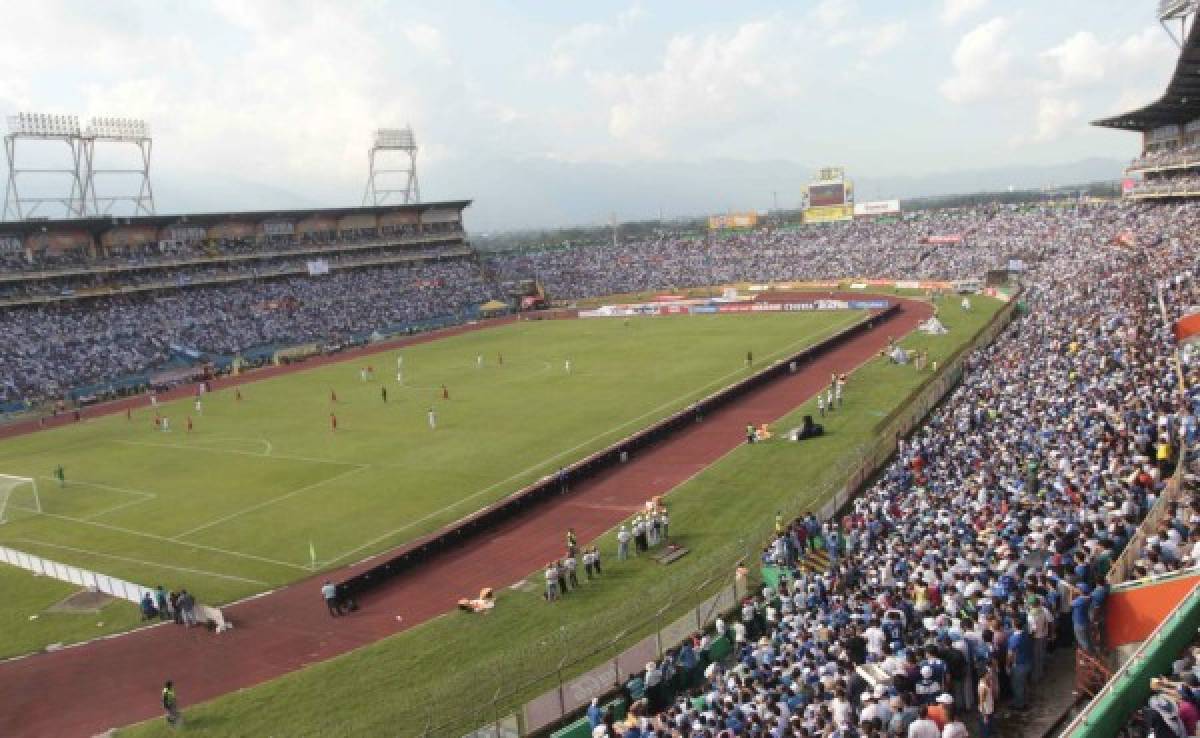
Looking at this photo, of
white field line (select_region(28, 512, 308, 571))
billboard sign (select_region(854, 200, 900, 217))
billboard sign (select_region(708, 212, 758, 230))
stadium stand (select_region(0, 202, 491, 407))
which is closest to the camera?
white field line (select_region(28, 512, 308, 571))

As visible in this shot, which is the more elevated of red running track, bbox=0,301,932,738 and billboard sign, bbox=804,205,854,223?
billboard sign, bbox=804,205,854,223

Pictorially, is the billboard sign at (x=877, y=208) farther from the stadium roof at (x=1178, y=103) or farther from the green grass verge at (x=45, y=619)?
the green grass verge at (x=45, y=619)

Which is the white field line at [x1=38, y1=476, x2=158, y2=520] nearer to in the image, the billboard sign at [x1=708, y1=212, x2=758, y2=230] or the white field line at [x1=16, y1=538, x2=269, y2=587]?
the white field line at [x1=16, y1=538, x2=269, y2=587]

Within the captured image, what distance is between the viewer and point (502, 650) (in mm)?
19828

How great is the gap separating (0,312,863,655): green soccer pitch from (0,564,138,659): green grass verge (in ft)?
0.42

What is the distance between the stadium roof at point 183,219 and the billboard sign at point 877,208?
5780 centimetres

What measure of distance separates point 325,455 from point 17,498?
41.0 feet

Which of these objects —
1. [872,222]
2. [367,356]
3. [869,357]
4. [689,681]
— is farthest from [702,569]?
[872,222]

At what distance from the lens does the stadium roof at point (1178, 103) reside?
46094 millimetres

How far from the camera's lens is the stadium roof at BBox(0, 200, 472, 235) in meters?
74.2

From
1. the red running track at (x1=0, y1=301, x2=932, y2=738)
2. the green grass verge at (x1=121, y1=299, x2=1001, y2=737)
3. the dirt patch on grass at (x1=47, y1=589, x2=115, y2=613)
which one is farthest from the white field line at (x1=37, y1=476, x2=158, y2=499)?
the green grass verge at (x1=121, y1=299, x2=1001, y2=737)

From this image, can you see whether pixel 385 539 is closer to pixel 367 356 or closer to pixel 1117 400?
pixel 1117 400

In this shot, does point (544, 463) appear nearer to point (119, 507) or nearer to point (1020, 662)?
point (119, 507)

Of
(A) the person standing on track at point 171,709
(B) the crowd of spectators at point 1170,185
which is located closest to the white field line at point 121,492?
(A) the person standing on track at point 171,709
